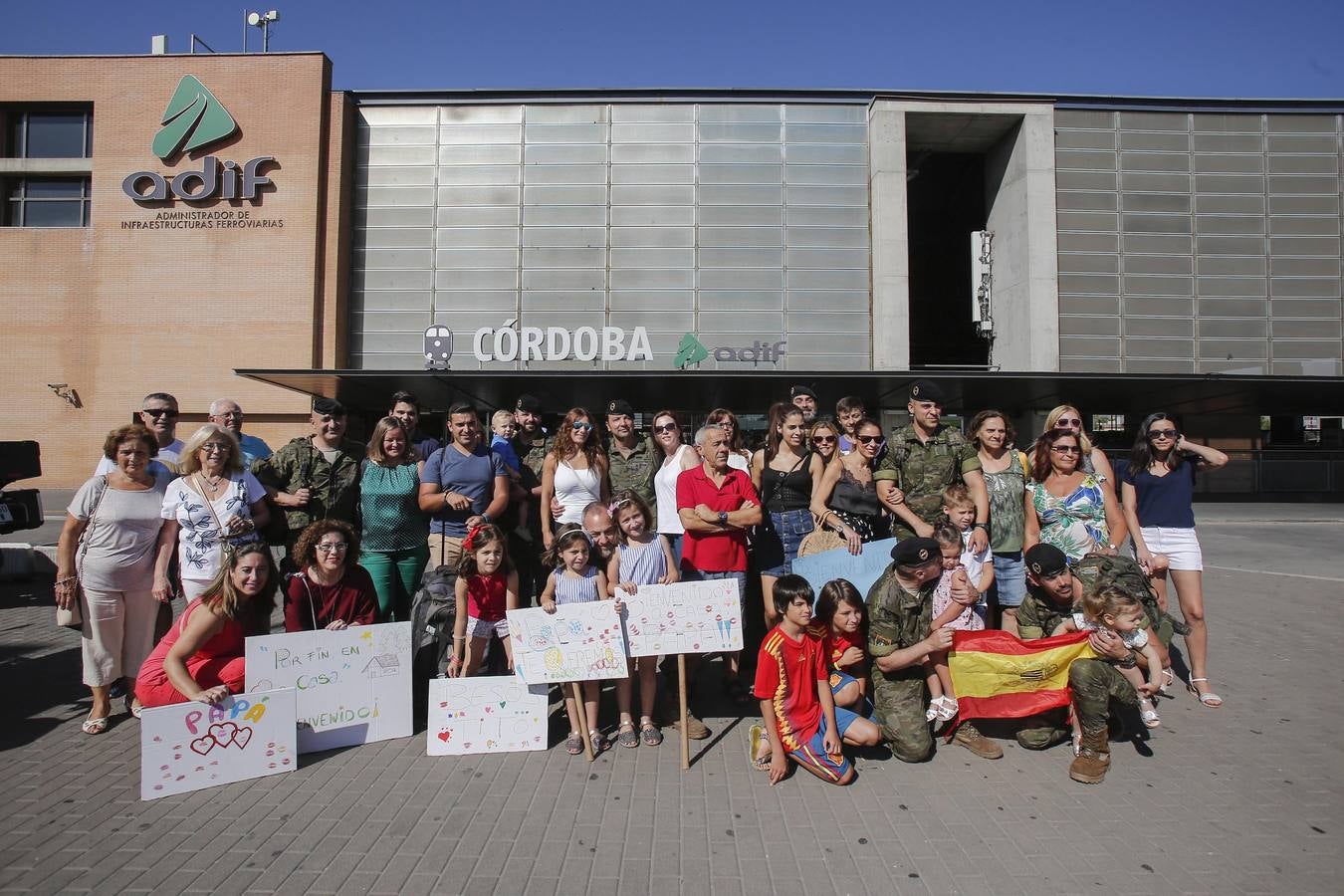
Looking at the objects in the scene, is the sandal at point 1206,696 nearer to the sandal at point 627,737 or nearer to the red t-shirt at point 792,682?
the red t-shirt at point 792,682

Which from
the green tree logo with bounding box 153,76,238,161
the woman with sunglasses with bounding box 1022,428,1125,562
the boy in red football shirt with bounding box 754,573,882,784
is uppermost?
the green tree logo with bounding box 153,76,238,161

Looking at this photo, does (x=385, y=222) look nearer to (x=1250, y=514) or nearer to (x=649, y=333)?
(x=649, y=333)

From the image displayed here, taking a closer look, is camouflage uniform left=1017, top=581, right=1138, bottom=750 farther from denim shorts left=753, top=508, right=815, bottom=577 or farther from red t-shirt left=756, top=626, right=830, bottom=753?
denim shorts left=753, top=508, right=815, bottom=577

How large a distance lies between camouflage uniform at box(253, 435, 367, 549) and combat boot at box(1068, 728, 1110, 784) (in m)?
4.83

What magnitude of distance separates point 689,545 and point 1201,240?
2368cm

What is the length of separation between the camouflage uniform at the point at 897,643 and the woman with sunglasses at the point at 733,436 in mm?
1321

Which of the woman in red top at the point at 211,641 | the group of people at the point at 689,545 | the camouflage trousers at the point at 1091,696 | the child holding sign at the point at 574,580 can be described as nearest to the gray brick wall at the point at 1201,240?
the group of people at the point at 689,545

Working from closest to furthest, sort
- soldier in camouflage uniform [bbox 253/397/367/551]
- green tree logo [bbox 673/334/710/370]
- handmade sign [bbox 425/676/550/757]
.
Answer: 1. handmade sign [bbox 425/676/550/757]
2. soldier in camouflage uniform [bbox 253/397/367/551]
3. green tree logo [bbox 673/334/710/370]

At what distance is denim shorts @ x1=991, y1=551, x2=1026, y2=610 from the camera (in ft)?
15.6

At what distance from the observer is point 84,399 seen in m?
20.9

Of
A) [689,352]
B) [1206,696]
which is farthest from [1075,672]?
[689,352]

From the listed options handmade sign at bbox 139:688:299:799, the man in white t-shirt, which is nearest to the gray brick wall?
the man in white t-shirt

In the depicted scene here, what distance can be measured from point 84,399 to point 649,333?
17144mm

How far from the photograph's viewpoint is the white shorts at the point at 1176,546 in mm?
5023
